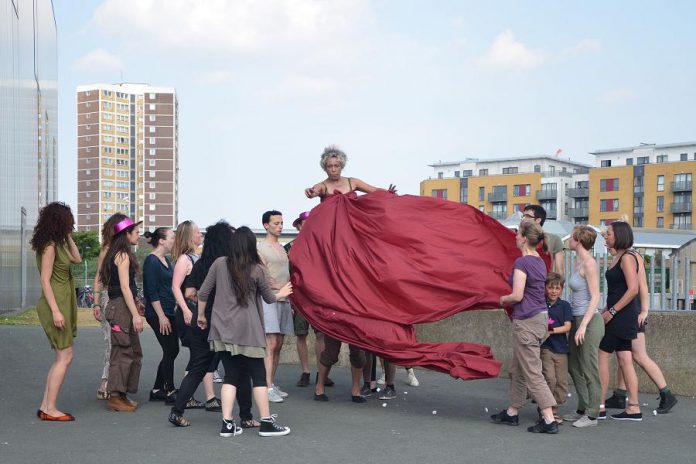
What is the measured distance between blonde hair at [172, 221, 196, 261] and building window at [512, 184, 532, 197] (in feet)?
411

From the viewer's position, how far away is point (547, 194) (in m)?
132

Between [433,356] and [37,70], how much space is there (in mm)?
34531

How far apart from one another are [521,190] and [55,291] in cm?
12716

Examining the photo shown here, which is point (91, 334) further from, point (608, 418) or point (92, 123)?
point (92, 123)

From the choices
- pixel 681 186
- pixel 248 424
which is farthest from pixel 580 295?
pixel 681 186

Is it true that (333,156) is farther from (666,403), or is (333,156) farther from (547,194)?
(547,194)

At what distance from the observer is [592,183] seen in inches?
4899

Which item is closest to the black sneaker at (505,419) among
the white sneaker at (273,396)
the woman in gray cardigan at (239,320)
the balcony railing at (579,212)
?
the woman in gray cardigan at (239,320)

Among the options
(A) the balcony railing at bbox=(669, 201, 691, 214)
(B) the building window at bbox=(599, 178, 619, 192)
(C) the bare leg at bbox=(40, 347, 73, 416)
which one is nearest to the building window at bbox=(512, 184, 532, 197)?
(B) the building window at bbox=(599, 178, 619, 192)

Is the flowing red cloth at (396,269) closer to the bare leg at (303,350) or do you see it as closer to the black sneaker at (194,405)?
the black sneaker at (194,405)

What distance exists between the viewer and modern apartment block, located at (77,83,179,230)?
183 metres

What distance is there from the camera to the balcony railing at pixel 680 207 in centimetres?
11481

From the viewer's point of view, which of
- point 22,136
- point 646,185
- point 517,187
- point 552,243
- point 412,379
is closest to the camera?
point 552,243

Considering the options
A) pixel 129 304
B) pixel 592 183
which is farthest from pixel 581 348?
pixel 592 183
